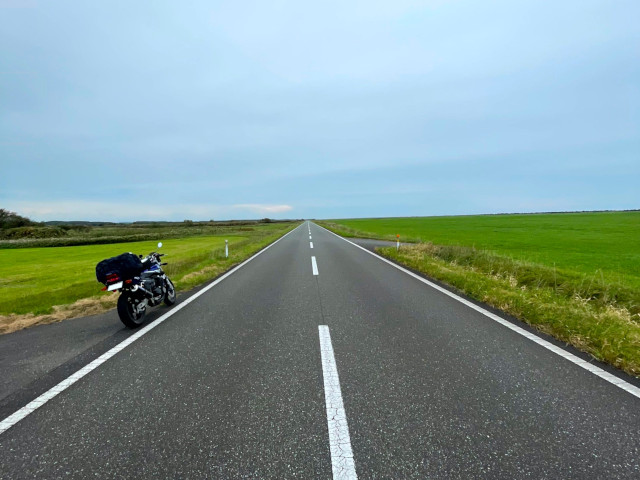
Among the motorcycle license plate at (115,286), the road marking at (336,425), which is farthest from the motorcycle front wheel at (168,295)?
the road marking at (336,425)

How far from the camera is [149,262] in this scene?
6.01 metres

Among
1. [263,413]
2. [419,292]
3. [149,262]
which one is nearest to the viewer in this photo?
[263,413]

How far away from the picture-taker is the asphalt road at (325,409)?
2.15m

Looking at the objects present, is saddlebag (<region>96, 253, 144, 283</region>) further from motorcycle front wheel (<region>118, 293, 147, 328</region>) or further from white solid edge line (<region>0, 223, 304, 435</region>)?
white solid edge line (<region>0, 223, 304, 435</region>)

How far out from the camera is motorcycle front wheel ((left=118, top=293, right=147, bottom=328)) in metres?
4.96

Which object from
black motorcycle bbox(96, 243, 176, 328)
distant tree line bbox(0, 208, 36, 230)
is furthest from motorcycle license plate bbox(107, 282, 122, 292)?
distant tree line bbox(0, 208, 36, 230)

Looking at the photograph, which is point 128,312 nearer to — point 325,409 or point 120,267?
point 120,267

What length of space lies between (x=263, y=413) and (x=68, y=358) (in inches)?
127

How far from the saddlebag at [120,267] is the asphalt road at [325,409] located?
1015 millimetres

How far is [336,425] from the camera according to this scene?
256cm

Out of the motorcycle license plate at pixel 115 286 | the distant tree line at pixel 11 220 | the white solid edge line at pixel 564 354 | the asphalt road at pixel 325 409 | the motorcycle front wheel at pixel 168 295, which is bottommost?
the white solid edge line at pixel 564 354

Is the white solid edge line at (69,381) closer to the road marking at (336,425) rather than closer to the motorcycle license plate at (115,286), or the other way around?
the motorcycle license plate at (115,286)

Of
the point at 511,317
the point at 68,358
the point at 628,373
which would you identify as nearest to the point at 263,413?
the point at 68,358

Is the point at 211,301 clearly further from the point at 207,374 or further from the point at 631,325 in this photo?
the point at 631,325
